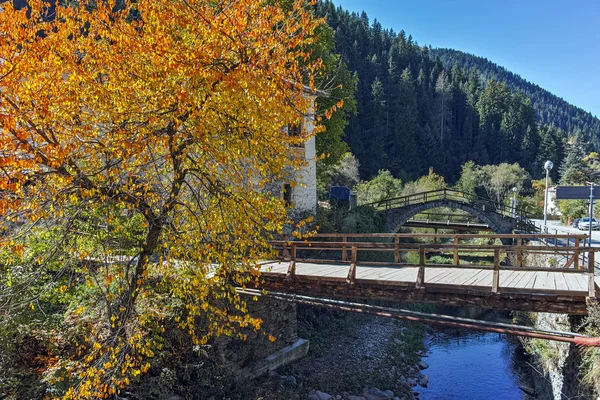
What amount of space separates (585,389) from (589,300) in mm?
2273

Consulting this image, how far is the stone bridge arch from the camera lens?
2877cm

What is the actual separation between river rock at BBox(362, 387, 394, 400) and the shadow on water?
5.16 ft

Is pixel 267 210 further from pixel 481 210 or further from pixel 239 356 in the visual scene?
pixel 481 210

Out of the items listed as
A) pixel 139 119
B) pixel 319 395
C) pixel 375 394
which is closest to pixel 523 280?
pixel 375 394

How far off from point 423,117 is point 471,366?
74.5m

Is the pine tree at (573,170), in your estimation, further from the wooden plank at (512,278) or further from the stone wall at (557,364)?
the wooden plank at (512,278)

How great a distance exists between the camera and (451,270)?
1071cm

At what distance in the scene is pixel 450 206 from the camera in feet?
94.5

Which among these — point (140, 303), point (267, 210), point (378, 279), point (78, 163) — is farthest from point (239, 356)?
point (78, 163)

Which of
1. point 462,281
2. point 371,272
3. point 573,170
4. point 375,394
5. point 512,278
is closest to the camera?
point 462,281

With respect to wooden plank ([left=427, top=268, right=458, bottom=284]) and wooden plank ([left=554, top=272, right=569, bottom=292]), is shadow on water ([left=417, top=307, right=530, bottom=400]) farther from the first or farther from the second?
wooden plank ([left=554, top=272, right=569, bottom=292])

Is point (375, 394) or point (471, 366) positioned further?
point (471, 366)

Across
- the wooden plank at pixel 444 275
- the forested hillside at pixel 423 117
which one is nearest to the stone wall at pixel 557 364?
the wooden plank at pixel 444 275

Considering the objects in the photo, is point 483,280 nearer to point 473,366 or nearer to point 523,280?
point 523,280
